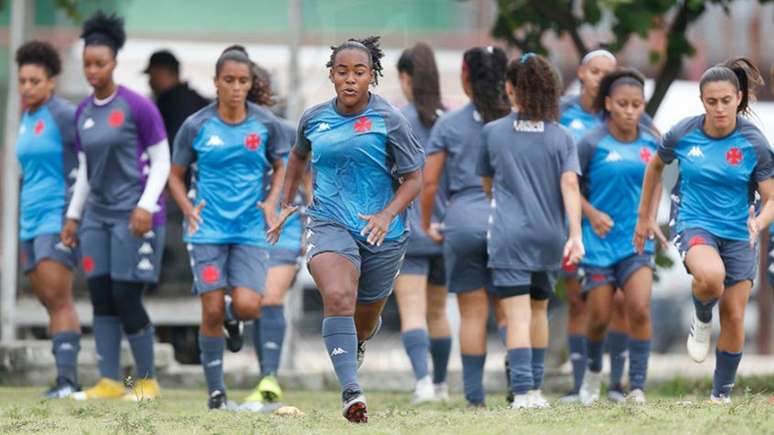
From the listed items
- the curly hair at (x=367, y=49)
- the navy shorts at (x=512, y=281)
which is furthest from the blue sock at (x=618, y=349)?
the curly hair at (x=367, y=49)

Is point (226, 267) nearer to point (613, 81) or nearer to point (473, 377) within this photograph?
point (473, 377)

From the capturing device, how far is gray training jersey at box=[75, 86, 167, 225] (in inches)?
482

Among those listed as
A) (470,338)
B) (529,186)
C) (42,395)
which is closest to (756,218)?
(529,186)

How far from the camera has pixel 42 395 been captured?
12.7 metres

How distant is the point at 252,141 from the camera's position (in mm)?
11391

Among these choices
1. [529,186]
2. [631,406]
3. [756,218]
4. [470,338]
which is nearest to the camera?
[631,406]

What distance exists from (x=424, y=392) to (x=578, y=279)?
1.35 meters

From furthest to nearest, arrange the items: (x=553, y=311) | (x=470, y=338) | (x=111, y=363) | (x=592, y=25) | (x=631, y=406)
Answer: (x=553, y=311)
(x=592, y=25)
(x=111, y=363)
(x=470, y=338)
(x=631, y=406)

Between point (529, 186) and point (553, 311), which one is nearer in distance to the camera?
point (529, 186)

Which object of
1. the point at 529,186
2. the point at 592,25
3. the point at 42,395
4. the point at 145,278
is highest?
the point at 592,25

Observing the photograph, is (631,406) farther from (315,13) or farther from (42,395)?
(315,13)

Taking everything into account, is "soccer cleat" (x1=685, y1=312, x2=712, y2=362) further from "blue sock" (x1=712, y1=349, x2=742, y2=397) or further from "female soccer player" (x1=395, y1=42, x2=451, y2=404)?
"female soccer player" (x1=395, y1=42, x2=451, y2=404)

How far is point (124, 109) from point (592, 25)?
402 cm

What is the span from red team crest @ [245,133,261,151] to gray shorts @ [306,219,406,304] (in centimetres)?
196
